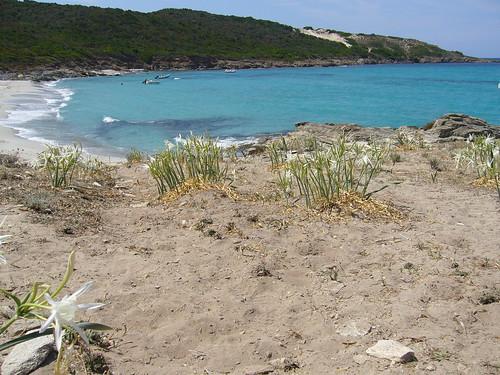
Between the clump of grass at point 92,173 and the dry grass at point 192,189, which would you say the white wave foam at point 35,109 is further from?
the dry grass at point 192,189

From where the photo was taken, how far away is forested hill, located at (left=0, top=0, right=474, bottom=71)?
50594mm

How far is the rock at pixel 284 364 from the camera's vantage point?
2496 mm

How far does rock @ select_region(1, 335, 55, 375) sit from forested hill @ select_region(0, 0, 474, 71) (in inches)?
1631

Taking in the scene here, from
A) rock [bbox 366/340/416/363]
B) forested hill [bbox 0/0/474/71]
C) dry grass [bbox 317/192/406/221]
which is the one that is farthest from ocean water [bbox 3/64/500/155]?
forested hill [bbox 0/0/474/71]

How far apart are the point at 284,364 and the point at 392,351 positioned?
0.53 m

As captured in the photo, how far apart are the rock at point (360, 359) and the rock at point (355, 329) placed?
21 cm

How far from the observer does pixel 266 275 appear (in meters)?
3.50

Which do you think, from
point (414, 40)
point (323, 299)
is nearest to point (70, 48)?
point (323, 299)

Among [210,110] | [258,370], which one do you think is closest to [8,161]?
[258,370]

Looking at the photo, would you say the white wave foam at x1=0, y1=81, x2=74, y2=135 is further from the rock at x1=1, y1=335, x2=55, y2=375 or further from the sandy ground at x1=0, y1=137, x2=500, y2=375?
the rock at x1=1, y1=335, x2=55, y2=375

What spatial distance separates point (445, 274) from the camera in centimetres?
335

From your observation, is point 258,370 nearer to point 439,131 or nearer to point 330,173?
point 330,173

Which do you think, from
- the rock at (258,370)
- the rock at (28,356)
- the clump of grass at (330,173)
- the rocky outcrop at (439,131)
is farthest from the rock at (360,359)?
the rocky outcrop at (439,131)

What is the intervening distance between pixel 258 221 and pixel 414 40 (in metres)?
114
